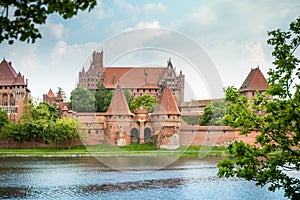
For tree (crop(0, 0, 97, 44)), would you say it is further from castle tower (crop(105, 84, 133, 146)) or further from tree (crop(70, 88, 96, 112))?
tree (crop(70, 88, 96, 112))

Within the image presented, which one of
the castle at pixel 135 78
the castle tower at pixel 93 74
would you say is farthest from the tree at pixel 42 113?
the castle tower at pixel 93 74

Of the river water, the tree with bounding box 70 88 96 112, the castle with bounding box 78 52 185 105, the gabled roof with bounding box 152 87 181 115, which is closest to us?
the river water

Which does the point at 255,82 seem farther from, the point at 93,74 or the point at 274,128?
the point at 274,128

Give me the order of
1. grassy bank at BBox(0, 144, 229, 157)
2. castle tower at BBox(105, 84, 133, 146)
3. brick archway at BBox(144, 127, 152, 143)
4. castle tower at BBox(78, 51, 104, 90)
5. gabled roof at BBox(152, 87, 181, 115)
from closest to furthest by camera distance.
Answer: grassy bank at BBox(0, 144, 229, 157)
gabled roof at BBox(152, 87, 181, 115)
castle tower at BBox(105, 84, 133, 146)
brick archway at BBox(144, 127, 152, 143)
castle tower at BBox(78, 51, 104, 90)

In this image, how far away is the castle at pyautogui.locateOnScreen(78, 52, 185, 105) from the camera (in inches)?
2943

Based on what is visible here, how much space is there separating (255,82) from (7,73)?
36.6 m

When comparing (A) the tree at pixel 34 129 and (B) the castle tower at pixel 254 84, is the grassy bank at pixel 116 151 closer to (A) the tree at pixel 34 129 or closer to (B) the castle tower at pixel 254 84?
(A) the tree at pixel 34 129

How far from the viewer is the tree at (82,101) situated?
56.1 metres

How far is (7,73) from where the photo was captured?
60.0 m

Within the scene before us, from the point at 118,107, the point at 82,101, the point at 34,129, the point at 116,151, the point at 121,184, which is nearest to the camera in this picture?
the point at 121,184

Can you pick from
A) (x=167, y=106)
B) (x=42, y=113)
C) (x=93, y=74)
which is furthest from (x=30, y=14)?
(x=93, y=74)

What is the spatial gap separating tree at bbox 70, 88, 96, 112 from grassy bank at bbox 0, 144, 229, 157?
9.32 metres

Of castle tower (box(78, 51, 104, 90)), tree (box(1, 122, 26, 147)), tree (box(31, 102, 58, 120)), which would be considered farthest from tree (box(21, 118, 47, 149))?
castle tower (box(78, 51, 104, 90))

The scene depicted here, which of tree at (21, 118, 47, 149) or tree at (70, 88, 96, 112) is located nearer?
tree at (21, 118, 47, 149)
